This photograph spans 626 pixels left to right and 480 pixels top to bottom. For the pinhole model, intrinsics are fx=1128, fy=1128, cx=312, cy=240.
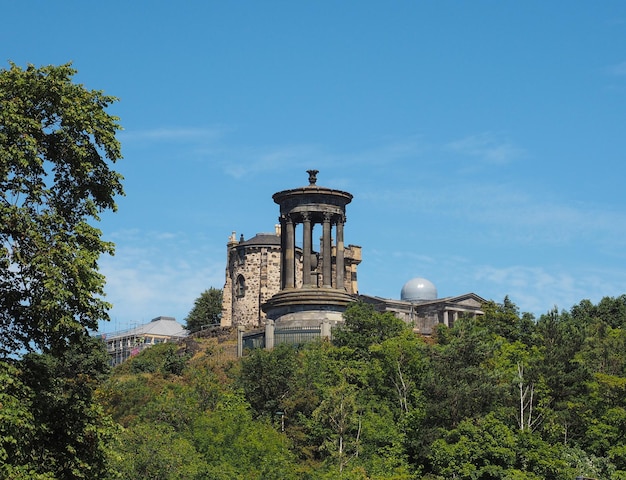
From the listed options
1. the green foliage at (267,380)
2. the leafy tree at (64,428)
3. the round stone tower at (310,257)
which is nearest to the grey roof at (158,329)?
the round stone tower at (310,257)

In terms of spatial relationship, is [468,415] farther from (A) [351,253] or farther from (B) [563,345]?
(A) [351,253]

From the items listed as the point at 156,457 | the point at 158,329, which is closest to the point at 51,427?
the point at 156,457

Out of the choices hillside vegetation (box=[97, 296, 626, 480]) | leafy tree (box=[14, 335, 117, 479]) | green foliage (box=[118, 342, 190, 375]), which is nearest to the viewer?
leafy tree (box=[14, 335, 117, 479])

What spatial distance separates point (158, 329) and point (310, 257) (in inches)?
2425

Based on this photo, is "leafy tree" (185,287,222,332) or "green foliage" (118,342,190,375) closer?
"green foliage" (118,342,190,375)

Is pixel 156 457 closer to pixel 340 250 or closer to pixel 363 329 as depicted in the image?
pixel 363 329

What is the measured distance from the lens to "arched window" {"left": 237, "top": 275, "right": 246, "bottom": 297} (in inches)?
3964

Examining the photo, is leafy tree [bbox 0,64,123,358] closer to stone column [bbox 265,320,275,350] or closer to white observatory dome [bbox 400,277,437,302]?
stone column [bbox 265,320,275,350]

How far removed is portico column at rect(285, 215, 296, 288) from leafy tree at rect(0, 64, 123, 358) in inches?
1657

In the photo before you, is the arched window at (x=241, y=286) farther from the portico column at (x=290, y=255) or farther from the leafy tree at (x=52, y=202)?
the leafy tree at (x=52, y=202)

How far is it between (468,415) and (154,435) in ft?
48.8

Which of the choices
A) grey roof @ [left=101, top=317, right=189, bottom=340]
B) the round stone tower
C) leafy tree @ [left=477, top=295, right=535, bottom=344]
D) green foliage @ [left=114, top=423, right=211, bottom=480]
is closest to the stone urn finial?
the round stone tower

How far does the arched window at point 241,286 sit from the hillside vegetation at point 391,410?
34132 millimetres

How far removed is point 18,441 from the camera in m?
27.5
